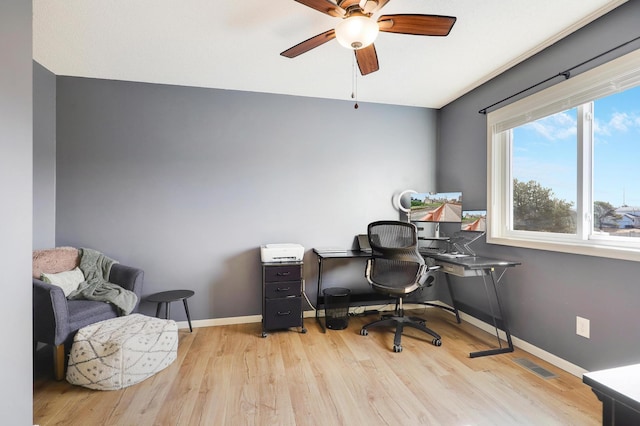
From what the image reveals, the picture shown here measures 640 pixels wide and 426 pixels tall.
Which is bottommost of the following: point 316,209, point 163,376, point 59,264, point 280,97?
point 163,376

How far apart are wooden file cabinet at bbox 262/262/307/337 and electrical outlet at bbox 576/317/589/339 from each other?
220 centimetres

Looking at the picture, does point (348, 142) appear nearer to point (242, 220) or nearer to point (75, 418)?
point (242, 220)

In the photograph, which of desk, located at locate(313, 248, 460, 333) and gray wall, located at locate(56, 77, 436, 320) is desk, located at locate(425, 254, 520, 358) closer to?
desk, located at locate(313, 248, 460, 333)

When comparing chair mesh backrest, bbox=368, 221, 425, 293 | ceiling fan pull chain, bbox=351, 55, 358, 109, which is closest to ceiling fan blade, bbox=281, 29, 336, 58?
ceiling fan pull chain, bbox=351, 55, 358, 109

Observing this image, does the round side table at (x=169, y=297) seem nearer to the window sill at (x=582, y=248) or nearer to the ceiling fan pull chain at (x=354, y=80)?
the ceiling fan pull chain at (x=354, y=80)

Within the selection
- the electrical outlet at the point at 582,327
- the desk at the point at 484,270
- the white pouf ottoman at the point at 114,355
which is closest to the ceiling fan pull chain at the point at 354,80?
the desk at the point at 484,270

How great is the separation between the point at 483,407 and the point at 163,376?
2165mm

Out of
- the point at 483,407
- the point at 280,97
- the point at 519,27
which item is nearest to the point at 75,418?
the point at 483,407

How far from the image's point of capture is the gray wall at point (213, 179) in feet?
9.49

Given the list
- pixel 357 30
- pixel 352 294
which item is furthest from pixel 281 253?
pixel 357 30

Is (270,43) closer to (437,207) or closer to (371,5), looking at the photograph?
(371,5)

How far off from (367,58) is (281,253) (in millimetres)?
1865

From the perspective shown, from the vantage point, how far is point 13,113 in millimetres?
1316

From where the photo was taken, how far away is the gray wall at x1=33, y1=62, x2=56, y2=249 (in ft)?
8.46
